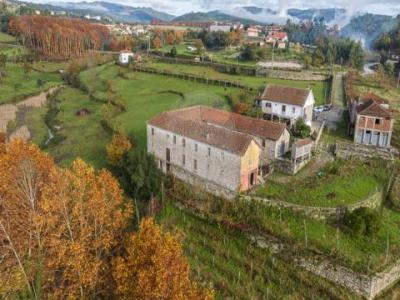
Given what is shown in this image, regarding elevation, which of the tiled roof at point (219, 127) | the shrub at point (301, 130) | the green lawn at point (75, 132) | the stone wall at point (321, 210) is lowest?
the green lawn at point (75, 132)

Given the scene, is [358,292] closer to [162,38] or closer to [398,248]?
[398,248]

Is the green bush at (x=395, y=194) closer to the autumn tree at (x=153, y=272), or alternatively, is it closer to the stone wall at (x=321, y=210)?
the stone wall at (x=321, y=210)

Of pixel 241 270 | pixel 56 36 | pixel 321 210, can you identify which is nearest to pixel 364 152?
pixel 321 210

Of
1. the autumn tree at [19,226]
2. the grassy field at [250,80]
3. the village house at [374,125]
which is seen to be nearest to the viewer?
the autumn tree at [19,226]

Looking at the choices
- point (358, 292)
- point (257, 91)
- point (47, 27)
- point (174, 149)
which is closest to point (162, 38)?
point (47, 27)

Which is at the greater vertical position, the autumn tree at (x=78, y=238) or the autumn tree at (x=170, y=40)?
the autumn tree at (x=170, y=40)

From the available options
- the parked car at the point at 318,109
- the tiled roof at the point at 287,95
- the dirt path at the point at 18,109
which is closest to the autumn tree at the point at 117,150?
the dirt path at the point at 18,109

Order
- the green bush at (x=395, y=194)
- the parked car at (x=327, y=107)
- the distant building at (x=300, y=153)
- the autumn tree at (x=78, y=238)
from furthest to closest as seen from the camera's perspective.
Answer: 1. the parked car at (x=327, y=107)
2. the distant building at (x=300, y=153)
3. the green bush at (x=395, y=194)
4. the autumn tree at (x=78, y=238)
